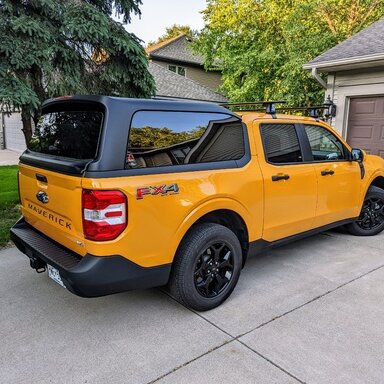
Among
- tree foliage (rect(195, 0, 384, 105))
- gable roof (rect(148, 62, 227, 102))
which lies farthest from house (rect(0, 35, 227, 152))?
tree foliage (rect(195, 0, 384, 105))

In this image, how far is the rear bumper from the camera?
2436 mm

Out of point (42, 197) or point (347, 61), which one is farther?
point (347, 61)

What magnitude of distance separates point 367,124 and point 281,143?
5.73 m

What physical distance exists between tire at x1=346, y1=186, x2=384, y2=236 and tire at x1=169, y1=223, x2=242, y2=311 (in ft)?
8.68

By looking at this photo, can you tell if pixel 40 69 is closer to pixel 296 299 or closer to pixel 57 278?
pixel 57 278

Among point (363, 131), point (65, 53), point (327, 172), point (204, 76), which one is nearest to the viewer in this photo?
point (327, 172)

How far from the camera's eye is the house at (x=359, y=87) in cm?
788

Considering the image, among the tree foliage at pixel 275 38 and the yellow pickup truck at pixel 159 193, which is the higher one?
the tree foliage at pixel 275 38

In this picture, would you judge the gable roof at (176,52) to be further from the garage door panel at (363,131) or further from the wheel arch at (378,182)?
the wheel arch at (378,182)

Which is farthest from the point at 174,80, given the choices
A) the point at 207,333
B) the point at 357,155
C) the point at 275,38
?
the point at 207,333

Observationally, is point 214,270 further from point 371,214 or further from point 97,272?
point 371,214

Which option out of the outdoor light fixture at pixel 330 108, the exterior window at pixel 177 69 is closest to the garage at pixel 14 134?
the exterior window at pixel 177 69

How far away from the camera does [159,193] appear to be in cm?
263

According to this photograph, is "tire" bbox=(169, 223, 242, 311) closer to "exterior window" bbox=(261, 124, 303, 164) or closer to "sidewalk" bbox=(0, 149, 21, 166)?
"exterior window" bbox=(261, 124, 303, 164)
